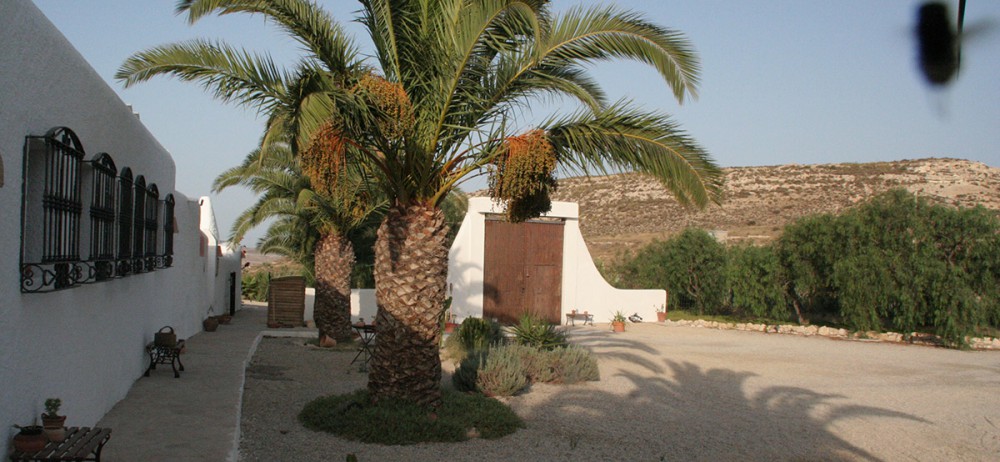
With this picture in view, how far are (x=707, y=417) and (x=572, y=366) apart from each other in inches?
118

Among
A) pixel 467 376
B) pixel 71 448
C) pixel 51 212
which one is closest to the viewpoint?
pixel 71 448

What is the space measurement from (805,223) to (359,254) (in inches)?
619

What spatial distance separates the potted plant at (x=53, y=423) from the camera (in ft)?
17.8

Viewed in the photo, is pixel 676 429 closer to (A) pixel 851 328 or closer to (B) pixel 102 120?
(B) pixel 102 120

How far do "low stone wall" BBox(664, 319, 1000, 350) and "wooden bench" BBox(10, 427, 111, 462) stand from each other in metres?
23.0

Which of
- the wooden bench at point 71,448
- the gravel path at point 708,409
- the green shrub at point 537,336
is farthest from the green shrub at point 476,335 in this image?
the wooden bench at point 71,448

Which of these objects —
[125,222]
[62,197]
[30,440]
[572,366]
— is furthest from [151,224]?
[572,366]

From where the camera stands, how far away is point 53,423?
5496 mm

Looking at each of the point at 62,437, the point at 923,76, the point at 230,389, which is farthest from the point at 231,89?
the point at 923,76

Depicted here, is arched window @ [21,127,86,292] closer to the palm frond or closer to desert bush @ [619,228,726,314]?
the palm frond

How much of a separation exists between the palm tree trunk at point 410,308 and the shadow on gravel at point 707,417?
5.89ft

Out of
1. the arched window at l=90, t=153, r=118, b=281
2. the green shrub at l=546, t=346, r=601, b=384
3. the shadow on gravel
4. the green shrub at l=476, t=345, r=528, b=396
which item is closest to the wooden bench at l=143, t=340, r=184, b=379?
the arched window at l=90, t=153, r=118, b=281

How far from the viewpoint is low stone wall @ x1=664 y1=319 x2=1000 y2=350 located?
23.0m

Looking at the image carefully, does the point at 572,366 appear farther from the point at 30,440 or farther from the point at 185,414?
the point at 30,440
